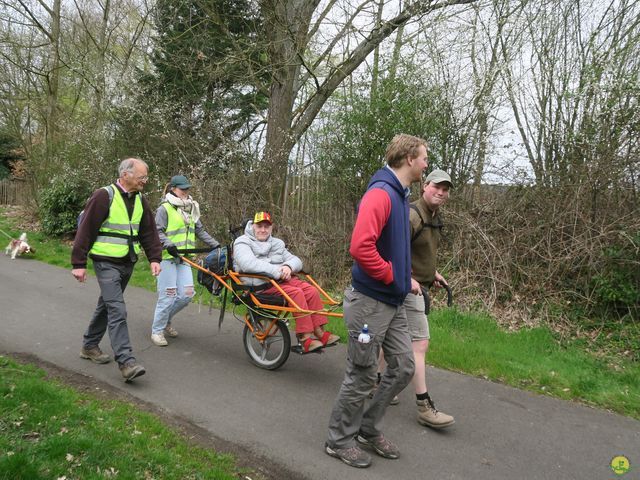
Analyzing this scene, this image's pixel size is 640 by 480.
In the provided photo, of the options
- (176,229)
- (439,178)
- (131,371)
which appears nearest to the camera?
(439,178)

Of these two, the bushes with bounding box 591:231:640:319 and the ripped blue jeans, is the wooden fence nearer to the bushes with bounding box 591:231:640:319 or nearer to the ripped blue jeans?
the ripped blue jeans

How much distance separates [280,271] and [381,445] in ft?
7.00

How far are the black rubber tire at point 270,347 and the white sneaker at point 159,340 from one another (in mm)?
1050

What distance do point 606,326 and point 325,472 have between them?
17.3 feet

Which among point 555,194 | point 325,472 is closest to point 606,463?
point 325,472

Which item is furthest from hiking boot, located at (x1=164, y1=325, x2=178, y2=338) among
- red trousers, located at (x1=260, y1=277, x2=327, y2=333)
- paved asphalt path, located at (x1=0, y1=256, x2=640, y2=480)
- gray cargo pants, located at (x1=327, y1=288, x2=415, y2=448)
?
gray cargo pants, located at (x1=327, y1=288, x2=415, y2=448)

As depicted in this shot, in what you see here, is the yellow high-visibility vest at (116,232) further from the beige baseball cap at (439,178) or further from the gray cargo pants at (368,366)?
the beige baseball cap at (439,178)

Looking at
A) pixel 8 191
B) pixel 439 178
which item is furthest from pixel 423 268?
pixel 8 191

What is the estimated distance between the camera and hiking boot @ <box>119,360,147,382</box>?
484cm

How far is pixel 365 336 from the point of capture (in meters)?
3.50

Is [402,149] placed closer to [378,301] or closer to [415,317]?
[378,301]

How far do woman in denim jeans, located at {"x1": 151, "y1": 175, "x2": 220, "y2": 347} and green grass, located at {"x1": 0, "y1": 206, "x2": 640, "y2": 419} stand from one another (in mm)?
2152

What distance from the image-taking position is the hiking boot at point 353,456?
361 cm

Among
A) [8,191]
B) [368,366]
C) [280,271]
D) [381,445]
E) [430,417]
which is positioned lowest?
[381,445]
